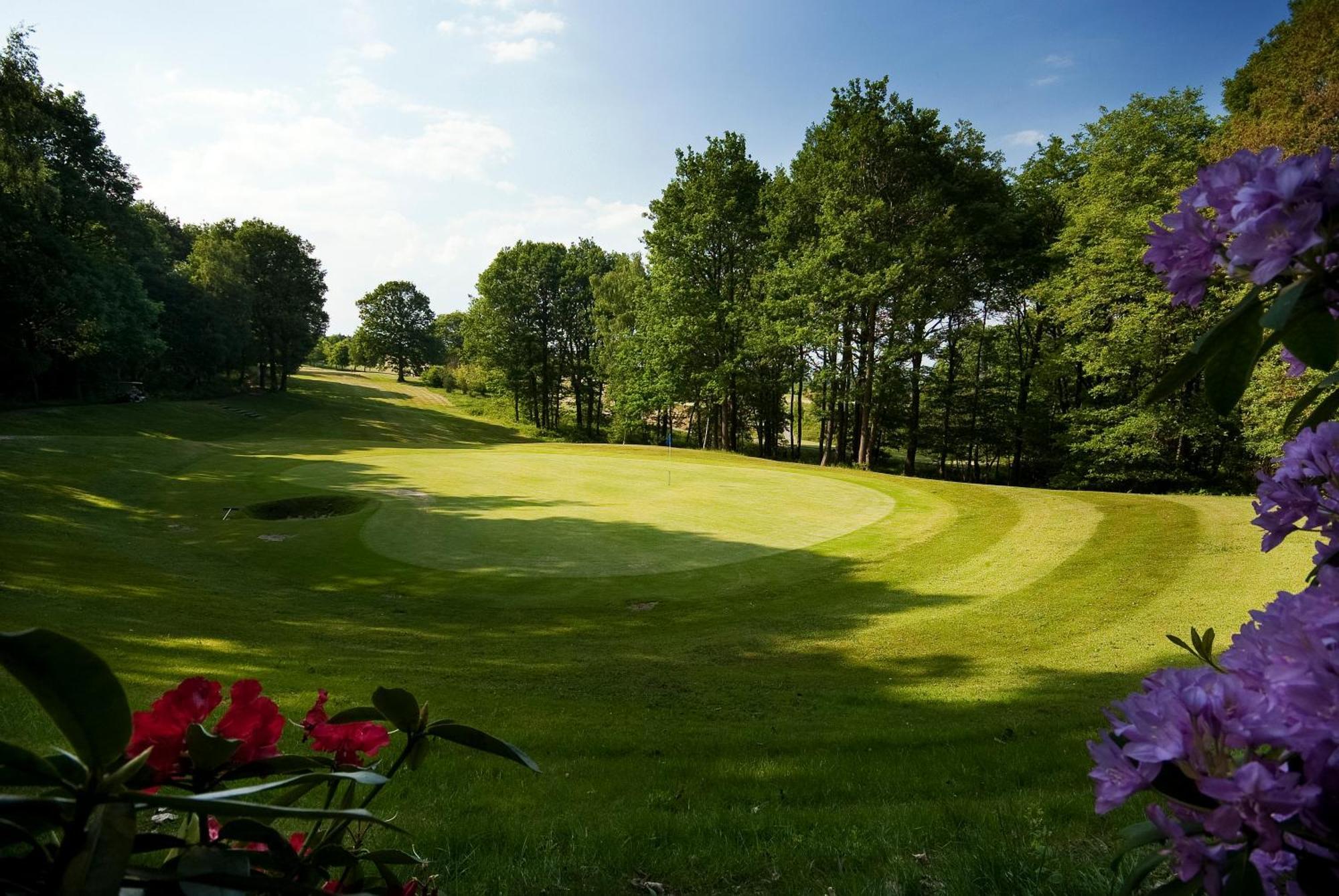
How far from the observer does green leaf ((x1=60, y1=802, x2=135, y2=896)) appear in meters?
0.66

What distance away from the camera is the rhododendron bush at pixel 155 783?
2.26 ft

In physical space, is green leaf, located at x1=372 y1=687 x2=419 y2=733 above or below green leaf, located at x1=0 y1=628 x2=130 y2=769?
below

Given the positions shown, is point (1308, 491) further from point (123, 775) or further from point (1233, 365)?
point (123, 775)

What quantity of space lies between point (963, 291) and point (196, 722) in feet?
97.8

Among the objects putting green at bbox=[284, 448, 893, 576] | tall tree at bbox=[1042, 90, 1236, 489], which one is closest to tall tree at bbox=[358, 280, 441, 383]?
putting green at bbox=[284, 448, 893, 576]

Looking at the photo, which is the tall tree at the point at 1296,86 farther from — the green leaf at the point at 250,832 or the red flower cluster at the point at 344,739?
the green leaf at the point at 250,832

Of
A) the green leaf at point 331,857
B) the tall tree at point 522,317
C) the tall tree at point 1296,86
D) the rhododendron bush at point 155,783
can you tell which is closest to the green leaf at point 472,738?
the rhododendron bush at point 155,783

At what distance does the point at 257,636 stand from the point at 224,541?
6.33 metres

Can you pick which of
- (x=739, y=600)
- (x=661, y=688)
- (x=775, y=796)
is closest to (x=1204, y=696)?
(x=775, y=796)

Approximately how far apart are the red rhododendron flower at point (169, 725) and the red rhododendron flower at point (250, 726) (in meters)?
0.03

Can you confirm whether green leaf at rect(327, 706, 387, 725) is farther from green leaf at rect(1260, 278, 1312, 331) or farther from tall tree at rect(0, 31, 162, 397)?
tall tree at rect(0, 31, 162, 397)

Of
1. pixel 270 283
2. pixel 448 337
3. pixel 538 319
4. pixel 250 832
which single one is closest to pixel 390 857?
pixel 250 832

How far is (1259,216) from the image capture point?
2.74ft

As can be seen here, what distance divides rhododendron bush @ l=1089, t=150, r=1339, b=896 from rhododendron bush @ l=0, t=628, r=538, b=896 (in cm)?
95
